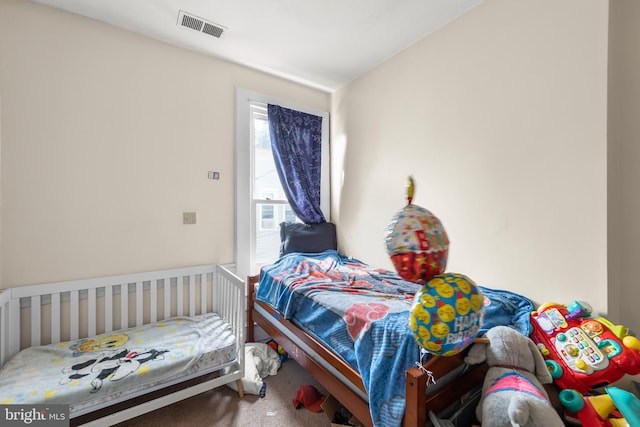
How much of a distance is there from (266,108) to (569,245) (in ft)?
8.35

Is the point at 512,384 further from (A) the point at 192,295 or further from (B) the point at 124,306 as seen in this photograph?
(B) the point at 124,306

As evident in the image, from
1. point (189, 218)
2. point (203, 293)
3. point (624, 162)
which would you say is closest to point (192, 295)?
point (203, 293)

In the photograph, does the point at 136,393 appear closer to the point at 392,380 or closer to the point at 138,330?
the point at 138,330

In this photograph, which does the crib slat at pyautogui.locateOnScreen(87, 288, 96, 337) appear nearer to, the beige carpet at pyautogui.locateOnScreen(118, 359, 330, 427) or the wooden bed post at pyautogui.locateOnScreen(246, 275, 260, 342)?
the beige carpet at pyautogui.locateOnScreen(118, 359, 330, 427)

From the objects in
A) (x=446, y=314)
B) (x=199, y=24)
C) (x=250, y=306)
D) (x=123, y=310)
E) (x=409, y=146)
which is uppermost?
(x=199, y=24)

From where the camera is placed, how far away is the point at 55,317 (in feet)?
5.87

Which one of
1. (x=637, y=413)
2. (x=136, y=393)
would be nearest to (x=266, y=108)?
(x=136, y=393)

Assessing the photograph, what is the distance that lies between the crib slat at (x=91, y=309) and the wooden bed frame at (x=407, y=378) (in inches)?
49.8

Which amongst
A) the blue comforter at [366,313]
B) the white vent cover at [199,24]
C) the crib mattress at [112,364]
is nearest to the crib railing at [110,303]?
the crib mattress at [112,364]

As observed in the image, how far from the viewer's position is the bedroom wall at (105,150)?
1716 millimetres

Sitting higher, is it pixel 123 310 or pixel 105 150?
pixel 105 150

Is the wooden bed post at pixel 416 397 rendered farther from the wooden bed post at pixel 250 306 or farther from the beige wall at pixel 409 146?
the wooden bed post at pixel 250 306

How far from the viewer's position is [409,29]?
2088 mm

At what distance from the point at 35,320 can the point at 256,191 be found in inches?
69.5
